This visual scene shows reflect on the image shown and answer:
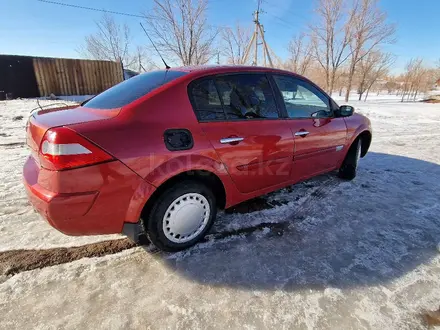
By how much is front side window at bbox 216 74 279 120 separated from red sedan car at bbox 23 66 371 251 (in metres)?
0.01

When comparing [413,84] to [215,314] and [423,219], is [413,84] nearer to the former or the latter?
[423,219]

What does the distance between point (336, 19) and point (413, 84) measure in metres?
22.1

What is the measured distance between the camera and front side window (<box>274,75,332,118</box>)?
2.81 m

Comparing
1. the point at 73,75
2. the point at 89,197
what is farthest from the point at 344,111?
the point at 73,75

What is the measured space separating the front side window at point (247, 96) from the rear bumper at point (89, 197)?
3.48 feet

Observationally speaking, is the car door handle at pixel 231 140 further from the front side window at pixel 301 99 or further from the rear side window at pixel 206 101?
the front side window at pixel 301 99

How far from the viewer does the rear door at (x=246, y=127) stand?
2.14 meters

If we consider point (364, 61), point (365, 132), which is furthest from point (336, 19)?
point (365, 132)

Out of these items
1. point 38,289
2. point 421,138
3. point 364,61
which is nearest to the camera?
point 38,289

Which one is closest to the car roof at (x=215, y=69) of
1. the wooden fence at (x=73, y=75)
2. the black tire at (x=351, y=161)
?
the black tire at (x=351, y=161)

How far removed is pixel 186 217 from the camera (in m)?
2.20

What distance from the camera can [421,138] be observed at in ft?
23.3

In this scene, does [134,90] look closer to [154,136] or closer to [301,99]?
[154,136]

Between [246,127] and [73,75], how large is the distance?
16818mm
